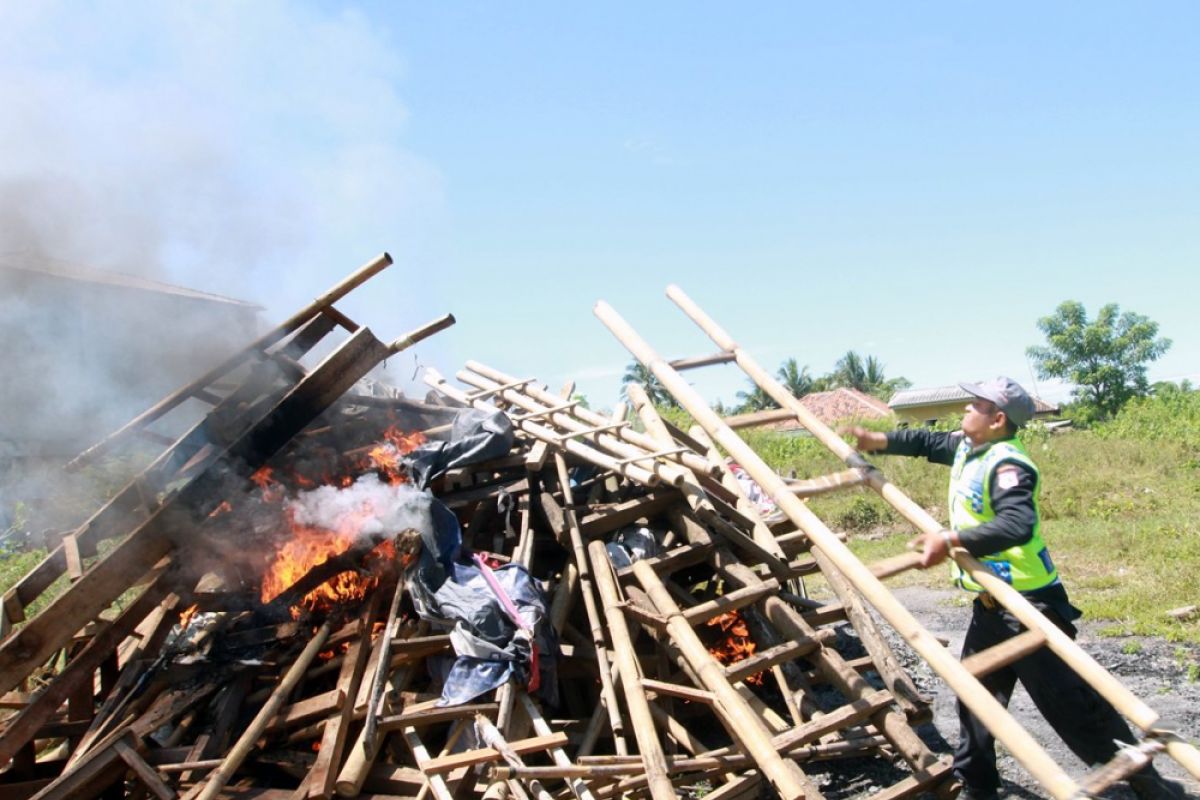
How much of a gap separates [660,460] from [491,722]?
2185mm

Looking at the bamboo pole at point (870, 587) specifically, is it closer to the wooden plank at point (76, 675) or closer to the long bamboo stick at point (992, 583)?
the long bamboo stick at point (992, 583)

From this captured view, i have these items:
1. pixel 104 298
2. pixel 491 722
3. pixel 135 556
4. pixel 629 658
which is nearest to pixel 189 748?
pixel 135 556

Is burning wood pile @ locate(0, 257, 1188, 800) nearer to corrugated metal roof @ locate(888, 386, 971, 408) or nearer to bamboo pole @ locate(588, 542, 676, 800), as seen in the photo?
bamboo pole @ locate(588, 542, 676, 800)

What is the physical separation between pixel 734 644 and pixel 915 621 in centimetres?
280

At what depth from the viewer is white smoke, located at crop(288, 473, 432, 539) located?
535cm

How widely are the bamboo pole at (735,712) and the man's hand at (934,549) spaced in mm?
1034

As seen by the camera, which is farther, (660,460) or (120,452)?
(120,452)

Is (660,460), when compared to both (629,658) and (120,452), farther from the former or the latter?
(120,452)

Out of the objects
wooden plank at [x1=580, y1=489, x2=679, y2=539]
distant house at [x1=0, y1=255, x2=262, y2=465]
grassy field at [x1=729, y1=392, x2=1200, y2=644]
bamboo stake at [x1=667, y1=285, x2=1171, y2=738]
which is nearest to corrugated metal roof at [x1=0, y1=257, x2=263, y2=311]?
distant house at [x1=0, y1=255, x2=262, y2=465]

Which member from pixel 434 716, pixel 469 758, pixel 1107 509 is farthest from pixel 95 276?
pixel 1107 509

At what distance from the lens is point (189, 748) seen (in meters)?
4.48


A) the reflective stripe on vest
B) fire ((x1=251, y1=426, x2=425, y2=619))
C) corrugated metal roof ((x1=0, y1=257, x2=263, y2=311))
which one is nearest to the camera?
the reflective stripe on vest

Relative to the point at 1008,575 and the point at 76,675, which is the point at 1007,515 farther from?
the point at 76,675

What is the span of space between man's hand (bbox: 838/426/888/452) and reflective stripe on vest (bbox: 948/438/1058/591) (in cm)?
60
